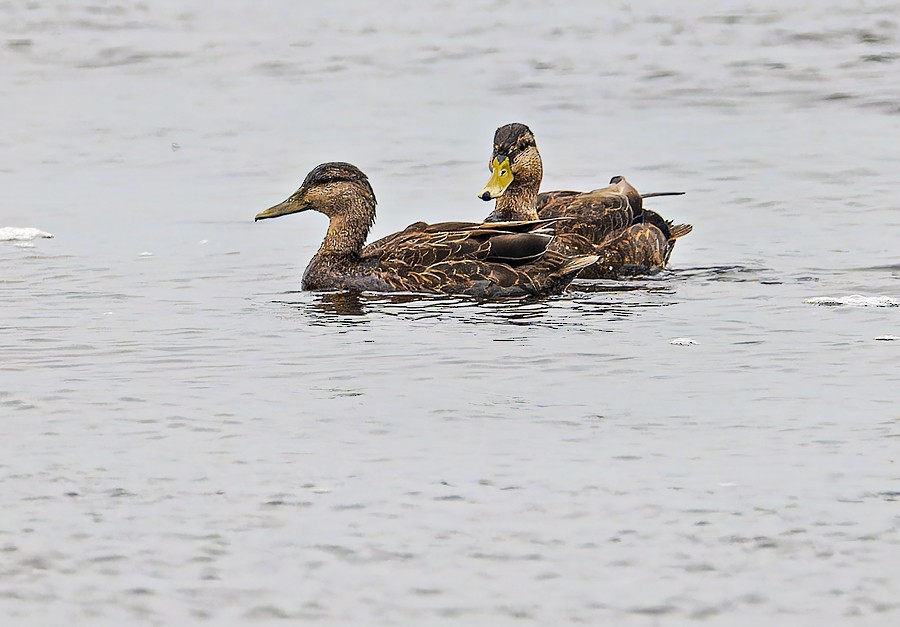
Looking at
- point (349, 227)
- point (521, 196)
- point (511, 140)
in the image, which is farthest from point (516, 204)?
point (349, 227)

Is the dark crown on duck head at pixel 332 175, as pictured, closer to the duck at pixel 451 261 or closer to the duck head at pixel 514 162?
the duck at pixel 451 261

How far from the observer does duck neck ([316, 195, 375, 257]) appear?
42.2ft

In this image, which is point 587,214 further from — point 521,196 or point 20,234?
point 20,234

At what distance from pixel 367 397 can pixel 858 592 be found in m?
3.36

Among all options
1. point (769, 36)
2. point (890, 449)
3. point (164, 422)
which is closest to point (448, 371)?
point (164, 422)

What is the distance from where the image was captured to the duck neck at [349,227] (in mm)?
12852

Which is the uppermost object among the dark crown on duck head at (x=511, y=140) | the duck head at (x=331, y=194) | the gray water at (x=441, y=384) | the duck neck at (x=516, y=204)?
the dark crown on duck head at (x=511, y=140)

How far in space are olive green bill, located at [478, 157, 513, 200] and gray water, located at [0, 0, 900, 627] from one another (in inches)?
Result: 60.1

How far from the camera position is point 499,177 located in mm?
13625

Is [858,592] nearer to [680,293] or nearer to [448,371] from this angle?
[448,371]

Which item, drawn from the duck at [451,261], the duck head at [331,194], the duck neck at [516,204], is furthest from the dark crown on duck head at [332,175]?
the duck neck at [516,204]

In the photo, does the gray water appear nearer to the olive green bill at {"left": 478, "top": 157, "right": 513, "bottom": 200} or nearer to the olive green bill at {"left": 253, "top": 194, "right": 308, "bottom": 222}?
the olive green bill at {"left": 253, "top": 194, "right": 308, "bottom": 222}

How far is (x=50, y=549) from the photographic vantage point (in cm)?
657

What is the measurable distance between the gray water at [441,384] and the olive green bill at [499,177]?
1.53m
